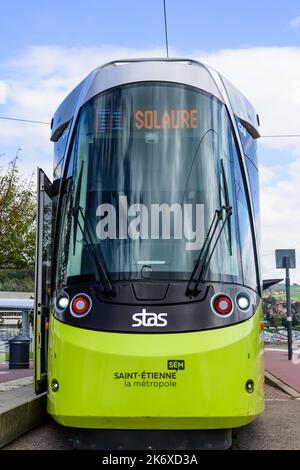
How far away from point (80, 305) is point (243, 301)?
4.54 ft

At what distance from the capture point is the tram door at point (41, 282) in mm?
6680

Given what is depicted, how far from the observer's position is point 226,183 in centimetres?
592

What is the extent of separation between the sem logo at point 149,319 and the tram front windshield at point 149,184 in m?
0.36

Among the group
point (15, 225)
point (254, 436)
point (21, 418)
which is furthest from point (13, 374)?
point (254, 436)

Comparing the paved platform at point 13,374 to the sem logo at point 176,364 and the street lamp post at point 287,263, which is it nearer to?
the street lamp post at point 287,263

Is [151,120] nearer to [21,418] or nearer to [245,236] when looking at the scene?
[245,236]

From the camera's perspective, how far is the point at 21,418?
6.95m

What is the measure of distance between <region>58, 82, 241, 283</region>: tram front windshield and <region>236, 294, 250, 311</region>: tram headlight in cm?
19

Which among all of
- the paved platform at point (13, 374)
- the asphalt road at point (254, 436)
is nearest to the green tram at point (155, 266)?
the asphalt road at point (254, 436)

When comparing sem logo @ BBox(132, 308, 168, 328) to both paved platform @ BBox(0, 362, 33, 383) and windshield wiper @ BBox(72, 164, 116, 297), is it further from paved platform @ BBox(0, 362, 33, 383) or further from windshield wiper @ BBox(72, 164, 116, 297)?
paved platform @ BBox(0, 362, 33, 383)

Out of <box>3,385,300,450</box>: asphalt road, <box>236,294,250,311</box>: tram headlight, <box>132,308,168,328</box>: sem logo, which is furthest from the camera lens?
<box>3,385,300,450</box>: asphalt road
